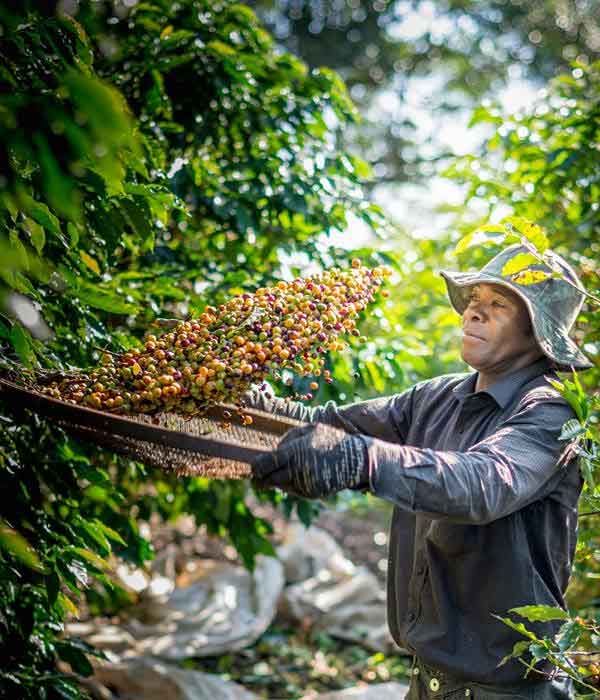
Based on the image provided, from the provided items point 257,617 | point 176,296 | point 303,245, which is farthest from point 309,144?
point 257,617

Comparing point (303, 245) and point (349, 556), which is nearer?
point (303, 245)

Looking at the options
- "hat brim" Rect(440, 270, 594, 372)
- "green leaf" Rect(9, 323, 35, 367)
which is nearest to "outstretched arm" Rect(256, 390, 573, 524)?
"hat brim" Rect(440, 270, 594, 372)

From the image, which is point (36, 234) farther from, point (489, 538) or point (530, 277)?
point (489, 538)

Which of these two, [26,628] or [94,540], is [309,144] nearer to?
[94,540]

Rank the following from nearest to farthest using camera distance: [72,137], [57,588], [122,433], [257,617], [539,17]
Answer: [72,137] < [122,433] < [57,588] < [257,617] < [539,17]

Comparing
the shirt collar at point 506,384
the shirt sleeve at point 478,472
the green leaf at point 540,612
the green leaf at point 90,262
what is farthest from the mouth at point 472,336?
the green leaf at point 90,262

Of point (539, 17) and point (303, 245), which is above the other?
point (539, 17)

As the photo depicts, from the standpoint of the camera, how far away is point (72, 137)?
1052 mm

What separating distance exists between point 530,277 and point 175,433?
1.05 meters

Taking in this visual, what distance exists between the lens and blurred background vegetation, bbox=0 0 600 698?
211 cm

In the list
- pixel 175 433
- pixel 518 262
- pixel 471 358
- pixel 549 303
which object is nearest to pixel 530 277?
pixel 518 262

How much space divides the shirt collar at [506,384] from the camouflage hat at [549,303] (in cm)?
6

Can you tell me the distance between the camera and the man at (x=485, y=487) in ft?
5.49

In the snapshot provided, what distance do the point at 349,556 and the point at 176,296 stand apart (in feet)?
15.1
